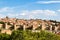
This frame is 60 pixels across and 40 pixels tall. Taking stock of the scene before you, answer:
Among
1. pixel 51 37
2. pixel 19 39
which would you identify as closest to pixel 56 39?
pixel 51 37

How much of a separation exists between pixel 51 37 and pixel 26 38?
400cm

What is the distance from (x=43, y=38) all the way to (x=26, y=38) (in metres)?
3.16

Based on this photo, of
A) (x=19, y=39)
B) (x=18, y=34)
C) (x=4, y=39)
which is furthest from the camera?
(x=4, y=39)

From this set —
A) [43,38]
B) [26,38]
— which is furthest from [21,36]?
[43,38]

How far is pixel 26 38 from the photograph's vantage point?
93.9 feet

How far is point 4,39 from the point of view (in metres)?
31.5

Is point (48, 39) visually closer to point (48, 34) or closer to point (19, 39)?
point (48, 34)

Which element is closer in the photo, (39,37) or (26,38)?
(26,38)

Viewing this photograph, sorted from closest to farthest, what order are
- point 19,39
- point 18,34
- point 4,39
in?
point 19,39 < point 18,34 < point 4,39

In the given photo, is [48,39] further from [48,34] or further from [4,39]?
[4,39]

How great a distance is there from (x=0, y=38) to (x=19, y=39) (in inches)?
184

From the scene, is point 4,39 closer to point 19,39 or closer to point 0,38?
point 0,38

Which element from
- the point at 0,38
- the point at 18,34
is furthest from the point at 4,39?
the point at 18,34

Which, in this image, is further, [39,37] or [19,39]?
[39,37]
